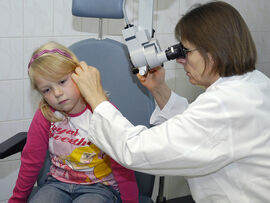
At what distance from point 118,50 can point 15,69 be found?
0.73 meters

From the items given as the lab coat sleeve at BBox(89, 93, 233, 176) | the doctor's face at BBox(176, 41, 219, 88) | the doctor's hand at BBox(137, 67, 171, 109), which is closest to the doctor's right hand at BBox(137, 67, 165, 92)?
the doctor's hand at BBox(137, 67, 171, 109)

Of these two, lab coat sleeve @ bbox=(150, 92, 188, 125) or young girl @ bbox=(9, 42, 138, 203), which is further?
lab coat sleeve @ bbox=(150, 92, 188, 125)

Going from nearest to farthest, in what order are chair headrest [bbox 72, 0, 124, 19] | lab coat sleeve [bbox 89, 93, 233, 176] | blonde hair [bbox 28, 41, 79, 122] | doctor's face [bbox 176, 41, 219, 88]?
lab coat sleeve [bbox 89, 93, 233, 176] → doctor's face [bbox 176, 41, 219, 88] → blonde hair [bbox 28, 41, 79, 122] → chair headrest [bbox 72, 0, 124, 19]

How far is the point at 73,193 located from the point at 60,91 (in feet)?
1.37

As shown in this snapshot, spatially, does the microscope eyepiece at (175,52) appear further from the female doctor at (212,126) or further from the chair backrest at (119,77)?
the chair backrest at (119,77)

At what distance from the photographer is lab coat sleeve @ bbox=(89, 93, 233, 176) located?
113cm

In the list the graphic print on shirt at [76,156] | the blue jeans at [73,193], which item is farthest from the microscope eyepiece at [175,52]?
the blue jeans at [73,193]

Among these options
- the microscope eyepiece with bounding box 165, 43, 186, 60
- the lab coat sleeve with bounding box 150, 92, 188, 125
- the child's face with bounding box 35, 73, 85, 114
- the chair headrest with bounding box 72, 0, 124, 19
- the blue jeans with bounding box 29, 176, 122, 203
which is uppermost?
the chair headrest with bounding box 72, 0, 124, 19

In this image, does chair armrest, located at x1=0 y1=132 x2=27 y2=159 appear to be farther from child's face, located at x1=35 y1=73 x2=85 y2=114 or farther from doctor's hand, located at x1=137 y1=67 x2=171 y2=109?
doctor's hand, located at x1=137 y1=67 x2=171 y2=109

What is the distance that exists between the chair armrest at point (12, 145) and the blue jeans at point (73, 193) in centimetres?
19

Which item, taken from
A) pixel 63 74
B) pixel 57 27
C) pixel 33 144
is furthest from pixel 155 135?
pixel 57 27

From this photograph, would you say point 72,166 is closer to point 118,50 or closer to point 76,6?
point 118,50

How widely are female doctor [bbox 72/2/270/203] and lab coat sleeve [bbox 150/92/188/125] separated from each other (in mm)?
299

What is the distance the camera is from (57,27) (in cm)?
209
